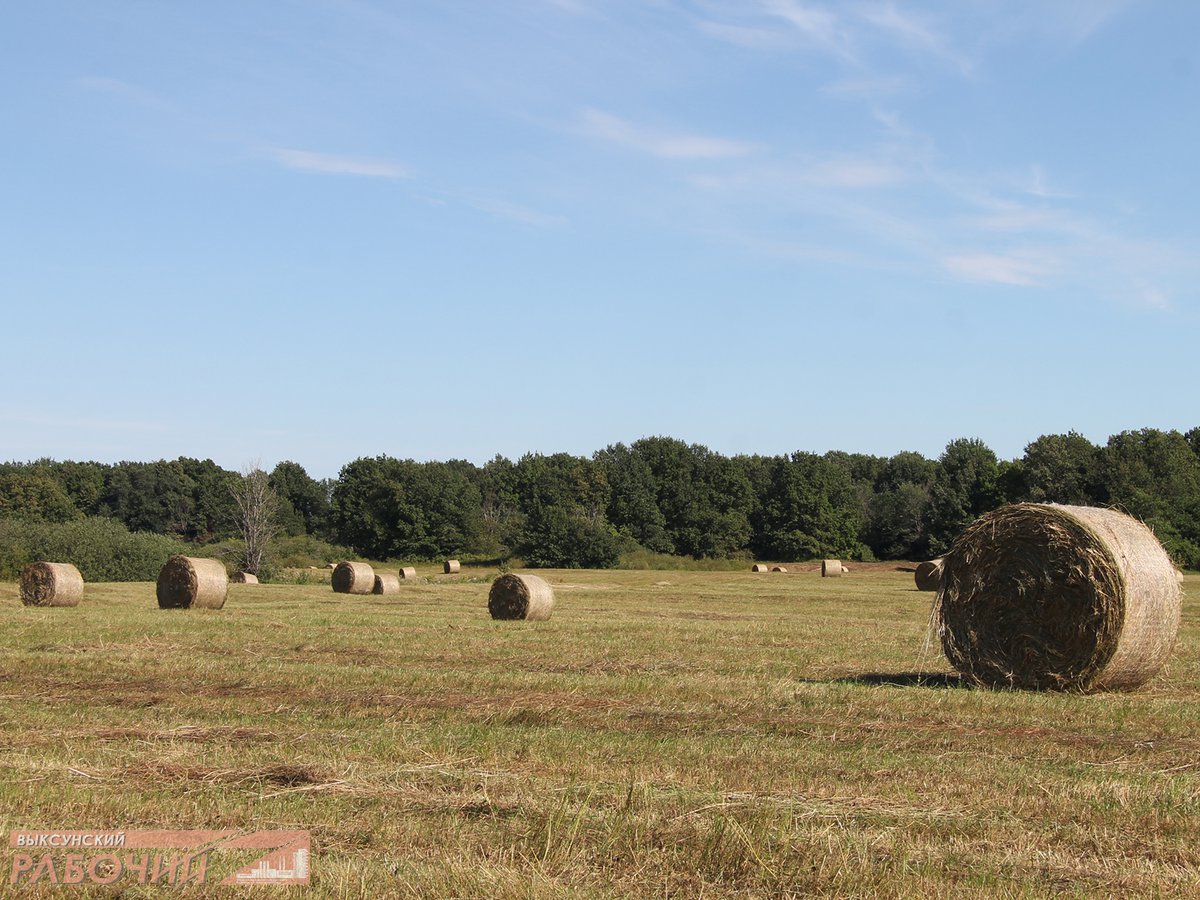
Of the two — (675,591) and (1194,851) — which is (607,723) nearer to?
(1194,851)

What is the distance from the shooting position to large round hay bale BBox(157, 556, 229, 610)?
26641mm

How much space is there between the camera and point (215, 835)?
591 cm

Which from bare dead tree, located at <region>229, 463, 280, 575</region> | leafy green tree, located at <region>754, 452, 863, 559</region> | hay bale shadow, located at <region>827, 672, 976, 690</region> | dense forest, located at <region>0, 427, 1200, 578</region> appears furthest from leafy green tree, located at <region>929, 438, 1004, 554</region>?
hay bale shadow, located at <region>827, 672, 976, 690</region>

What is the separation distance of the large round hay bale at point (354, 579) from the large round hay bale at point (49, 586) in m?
12.7

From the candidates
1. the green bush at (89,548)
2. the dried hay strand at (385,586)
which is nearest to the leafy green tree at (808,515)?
the green bush at (89,548)

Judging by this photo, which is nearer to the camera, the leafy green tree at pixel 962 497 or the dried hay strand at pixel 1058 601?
the dried hay strand at pixel 1058 601

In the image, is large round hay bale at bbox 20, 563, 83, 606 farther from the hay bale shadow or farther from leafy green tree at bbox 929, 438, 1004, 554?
leafy green tree at bbox 929, 438, 1004, 554

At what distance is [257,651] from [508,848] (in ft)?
37.7

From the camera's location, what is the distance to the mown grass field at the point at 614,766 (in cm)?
546

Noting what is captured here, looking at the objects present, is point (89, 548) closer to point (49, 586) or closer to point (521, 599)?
point (49, 586)

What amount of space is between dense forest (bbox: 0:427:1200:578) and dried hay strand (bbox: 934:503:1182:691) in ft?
164

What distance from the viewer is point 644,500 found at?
308 feet

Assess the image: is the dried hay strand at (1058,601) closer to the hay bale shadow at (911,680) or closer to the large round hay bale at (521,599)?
the hay bale shadow at (911,680)

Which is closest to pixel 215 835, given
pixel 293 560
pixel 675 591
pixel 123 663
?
pixel 123 663
